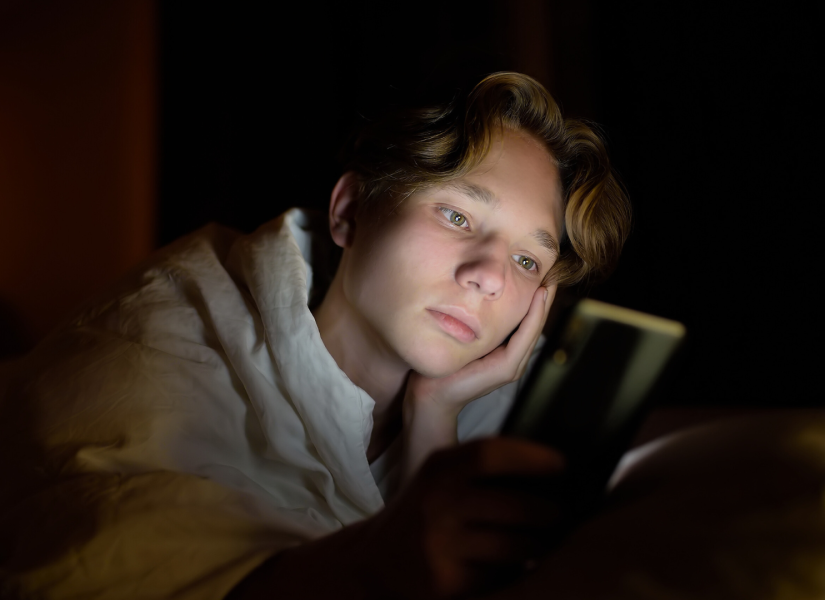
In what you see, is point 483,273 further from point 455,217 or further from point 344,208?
point 344,208

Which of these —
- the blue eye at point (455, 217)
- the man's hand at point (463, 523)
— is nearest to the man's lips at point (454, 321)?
the blue eye at point (455, 217)

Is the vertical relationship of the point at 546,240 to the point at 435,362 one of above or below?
above

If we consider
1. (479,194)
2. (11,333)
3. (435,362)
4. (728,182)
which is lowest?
(11,333)

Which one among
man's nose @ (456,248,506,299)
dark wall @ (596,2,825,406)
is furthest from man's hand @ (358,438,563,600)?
dark wall @ (596,2,825,406)

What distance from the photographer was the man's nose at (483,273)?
74cm

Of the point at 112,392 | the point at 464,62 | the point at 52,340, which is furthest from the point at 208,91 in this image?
the point at 112,392

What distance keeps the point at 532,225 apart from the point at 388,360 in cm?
30

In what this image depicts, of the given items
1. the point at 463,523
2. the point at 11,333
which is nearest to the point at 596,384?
the point at 463,523

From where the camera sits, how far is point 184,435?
70 cm

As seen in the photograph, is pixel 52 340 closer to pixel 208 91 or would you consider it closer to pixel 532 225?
pixel 532 225

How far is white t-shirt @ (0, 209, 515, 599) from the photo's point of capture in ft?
1.69

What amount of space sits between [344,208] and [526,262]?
32cm

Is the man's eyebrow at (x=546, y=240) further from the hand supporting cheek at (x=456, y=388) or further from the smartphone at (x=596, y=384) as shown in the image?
the smartphone at (x=596, y=384)

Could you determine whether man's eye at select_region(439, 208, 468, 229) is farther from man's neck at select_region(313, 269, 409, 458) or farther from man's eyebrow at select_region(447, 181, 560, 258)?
man's neck at select_region(313, 269, 409, 458)
